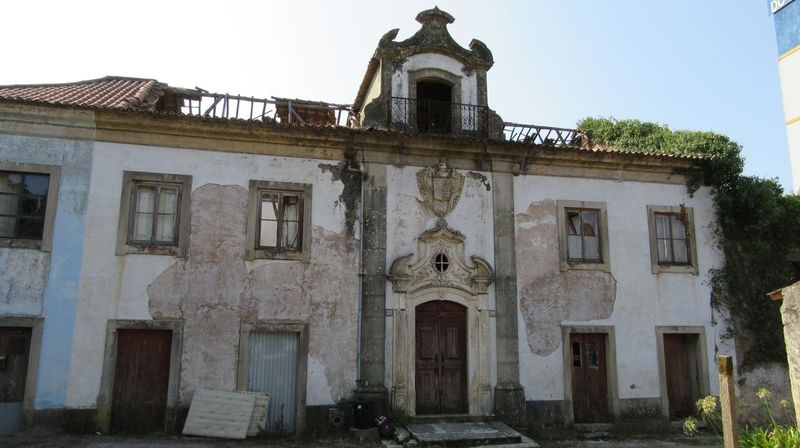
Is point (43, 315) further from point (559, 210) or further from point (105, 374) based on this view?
point (559, 210)

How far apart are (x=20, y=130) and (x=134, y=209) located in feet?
8.15

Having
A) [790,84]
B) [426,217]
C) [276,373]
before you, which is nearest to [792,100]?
[790,84]

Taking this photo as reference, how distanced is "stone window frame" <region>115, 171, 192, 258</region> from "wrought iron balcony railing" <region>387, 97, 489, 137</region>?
4.52 m

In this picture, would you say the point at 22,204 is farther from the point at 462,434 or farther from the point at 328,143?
the point at 462,434

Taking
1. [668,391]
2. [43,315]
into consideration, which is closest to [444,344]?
[668,391]

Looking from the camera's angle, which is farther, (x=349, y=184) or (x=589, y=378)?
(x=589, y=378)

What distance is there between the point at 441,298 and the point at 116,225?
6.48m

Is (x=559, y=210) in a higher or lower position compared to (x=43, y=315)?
higher

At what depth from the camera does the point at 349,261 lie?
39.9ft

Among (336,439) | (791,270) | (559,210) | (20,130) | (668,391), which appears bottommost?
(336,439)

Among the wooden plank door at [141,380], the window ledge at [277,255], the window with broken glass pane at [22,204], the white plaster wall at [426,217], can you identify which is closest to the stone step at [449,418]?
the white plaster wall at [426,217]

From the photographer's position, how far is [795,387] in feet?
22.0

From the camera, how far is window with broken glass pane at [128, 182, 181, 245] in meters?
11.5

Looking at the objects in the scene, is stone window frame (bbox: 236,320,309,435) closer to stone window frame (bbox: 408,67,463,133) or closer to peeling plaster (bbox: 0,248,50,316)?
peeling plaster (bbox: 0,248,50,316)
